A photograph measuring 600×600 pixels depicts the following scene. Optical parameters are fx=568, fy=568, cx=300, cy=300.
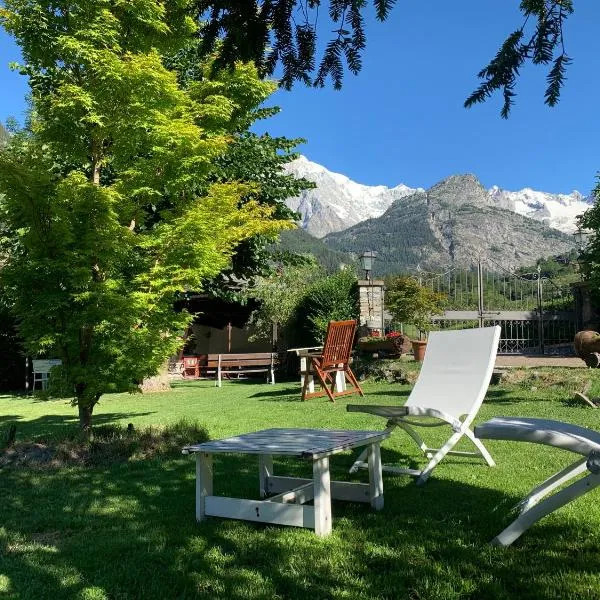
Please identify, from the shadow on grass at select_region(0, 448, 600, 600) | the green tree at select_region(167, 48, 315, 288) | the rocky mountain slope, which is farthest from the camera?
the rocky mountain slope

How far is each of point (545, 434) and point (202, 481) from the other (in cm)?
190

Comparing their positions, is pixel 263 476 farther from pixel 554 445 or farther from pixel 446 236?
pixel 446 236

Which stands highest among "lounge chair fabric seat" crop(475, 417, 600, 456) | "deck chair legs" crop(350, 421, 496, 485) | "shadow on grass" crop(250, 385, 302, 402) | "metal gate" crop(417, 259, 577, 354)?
"metal gate" crop(417, 259, 577, 354)

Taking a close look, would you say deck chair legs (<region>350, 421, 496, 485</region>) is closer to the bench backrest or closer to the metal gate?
the bench backrest

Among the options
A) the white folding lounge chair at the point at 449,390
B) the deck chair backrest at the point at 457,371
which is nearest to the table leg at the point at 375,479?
the white folding lounge chair at the point at 449,390

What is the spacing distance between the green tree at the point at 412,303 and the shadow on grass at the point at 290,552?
28.6ft

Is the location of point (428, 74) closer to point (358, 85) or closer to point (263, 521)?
point (358, 85)

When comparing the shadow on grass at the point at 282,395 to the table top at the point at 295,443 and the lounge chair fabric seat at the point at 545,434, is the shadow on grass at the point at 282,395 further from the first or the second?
the lounge chair fabric seat at the point at 545,434

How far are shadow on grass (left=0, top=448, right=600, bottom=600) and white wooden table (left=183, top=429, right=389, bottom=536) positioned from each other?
81 mm

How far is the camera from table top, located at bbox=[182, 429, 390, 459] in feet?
9.48

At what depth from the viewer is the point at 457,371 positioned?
4.68 m

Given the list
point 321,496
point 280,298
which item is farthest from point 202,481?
point 280,298

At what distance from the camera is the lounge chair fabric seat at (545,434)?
239cm

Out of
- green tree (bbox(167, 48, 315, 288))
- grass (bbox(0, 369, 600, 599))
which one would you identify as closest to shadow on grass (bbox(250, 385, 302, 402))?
green tree (bbox(167, 48, 315, 288))
